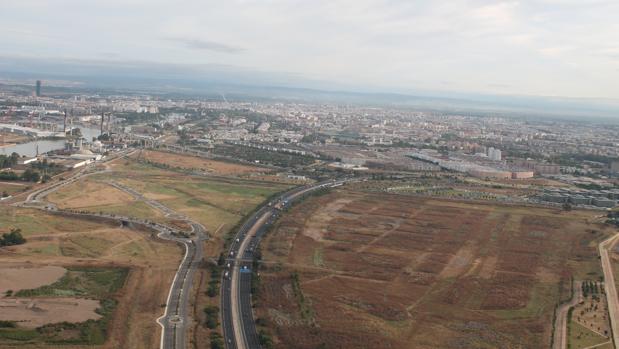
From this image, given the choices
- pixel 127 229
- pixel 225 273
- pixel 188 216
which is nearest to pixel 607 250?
pixel 225 273

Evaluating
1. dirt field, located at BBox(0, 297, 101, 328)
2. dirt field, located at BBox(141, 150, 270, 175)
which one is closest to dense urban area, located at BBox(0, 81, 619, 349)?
dirt field, located at BBox(0, 297, 101, 328)

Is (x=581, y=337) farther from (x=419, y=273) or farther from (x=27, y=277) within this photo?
(x=27, y=277)

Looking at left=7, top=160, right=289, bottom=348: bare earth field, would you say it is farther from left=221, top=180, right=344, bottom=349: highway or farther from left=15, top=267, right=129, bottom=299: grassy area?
left=221, top=180, right=344, bottom=349: highway

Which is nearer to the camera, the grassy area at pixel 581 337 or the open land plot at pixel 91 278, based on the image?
the open land plot at pixel 91 278

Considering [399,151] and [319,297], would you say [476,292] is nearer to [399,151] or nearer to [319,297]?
[319,297]

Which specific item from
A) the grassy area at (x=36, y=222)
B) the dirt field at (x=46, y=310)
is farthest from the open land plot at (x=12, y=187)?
the dirt field at (x=46, y=310)

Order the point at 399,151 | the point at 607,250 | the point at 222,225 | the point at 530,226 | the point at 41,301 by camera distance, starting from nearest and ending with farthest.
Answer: the point at 41,301
the point at 607,250
the point at 222,225
the point at 530,226
the point at 399,151

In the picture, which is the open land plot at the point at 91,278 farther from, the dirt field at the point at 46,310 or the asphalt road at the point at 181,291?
the asphalt road at the point at 181,291
